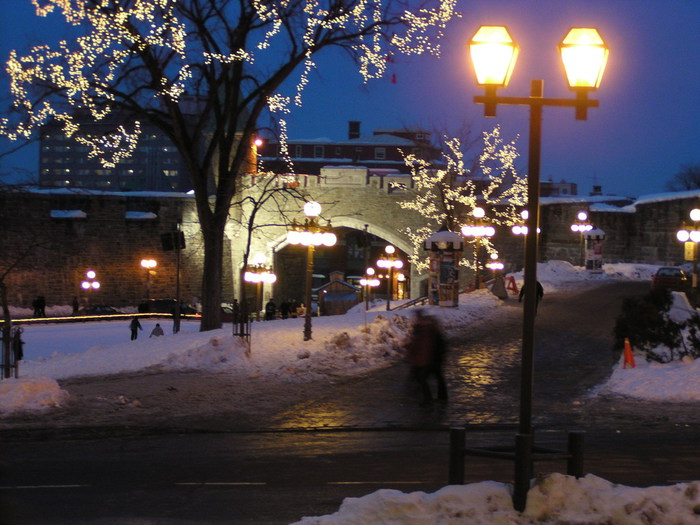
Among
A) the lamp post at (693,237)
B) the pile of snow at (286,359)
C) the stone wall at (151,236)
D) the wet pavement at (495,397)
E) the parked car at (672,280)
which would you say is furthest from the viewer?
the stone wall at (151,236)

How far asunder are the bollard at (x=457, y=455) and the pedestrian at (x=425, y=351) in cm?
646

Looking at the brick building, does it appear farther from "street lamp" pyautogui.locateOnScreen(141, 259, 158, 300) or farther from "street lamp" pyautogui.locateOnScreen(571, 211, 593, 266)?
"street lamp" pyautogui.locateOnScreen(141, 259, 158, 300)

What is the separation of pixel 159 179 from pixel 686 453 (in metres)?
114

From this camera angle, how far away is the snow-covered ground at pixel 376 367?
561 cm

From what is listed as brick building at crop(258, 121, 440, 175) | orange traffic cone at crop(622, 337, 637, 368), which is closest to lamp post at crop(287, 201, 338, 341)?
orange traffic cone at crop(622, 337, 637, 368)

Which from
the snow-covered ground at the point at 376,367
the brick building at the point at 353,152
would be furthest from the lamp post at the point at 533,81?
the brick building at the point at 353,152

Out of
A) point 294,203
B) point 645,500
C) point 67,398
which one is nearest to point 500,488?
point 645,500

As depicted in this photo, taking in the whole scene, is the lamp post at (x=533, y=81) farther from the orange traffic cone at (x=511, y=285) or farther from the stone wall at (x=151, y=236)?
the stone wall at (x=151, y=236)

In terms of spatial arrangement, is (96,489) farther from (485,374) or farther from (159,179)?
(159,179)

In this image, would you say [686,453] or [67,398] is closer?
[686,453]

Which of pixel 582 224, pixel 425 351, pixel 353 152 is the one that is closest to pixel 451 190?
pixel 582 224

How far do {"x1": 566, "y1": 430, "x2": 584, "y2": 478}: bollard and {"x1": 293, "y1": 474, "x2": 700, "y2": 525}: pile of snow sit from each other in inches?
4.5

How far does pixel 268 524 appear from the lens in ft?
22.1

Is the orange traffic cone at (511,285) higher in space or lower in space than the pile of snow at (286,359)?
higher
